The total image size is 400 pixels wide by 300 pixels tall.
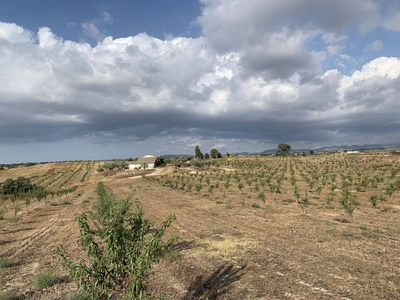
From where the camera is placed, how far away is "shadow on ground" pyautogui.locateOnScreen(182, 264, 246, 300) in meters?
7.84

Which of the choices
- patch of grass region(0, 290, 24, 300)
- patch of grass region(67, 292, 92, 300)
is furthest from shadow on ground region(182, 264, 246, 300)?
patch of grass region(0, 290, 24, 300)

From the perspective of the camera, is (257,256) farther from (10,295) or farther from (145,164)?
(145,164)

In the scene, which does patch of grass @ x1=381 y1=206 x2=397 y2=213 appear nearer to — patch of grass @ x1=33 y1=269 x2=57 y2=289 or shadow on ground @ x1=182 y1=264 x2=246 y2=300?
shadow on ground @ x1=182 y1=264 x2=246 y2=300

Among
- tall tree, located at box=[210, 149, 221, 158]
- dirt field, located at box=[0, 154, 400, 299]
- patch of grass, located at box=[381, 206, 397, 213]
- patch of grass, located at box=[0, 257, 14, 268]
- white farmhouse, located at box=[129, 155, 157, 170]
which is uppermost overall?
tall tree, located at box=[210, 149, 221, 158]

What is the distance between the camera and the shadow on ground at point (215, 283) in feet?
25.7

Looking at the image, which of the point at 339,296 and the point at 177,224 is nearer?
the point at 339,296

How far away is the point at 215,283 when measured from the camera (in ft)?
28.3

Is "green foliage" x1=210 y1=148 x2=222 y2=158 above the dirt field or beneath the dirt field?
above

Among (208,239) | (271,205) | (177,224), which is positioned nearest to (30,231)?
(177,224)

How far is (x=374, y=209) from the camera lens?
21453mm

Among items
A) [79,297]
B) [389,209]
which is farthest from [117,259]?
[389,209]

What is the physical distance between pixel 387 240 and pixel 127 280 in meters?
12.6

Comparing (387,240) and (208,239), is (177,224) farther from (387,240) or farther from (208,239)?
(387,240)

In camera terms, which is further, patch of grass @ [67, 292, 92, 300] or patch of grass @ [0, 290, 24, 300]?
patch of grass @ [0, 290, 24, 300]
